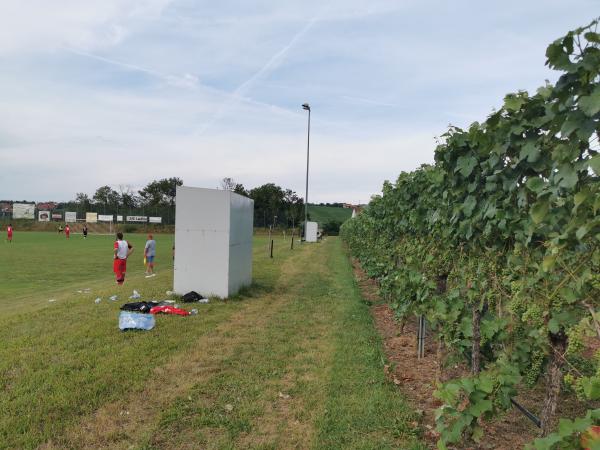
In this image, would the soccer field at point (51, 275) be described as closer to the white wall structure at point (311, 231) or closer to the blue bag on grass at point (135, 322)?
the blue bag on grass at point (135, 322)

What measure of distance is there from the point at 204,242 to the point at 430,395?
7.00 meters

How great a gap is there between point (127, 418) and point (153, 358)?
5.92 feet

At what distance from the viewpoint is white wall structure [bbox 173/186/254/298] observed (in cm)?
1090

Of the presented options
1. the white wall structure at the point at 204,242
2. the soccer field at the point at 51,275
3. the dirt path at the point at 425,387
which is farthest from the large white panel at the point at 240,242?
the dirt path at the point at 425,387

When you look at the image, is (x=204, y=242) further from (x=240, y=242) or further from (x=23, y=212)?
(x=23, y=212)

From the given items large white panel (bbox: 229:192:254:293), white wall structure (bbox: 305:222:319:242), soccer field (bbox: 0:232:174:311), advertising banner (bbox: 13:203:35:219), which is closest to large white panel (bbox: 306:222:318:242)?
white wall structure (bbox: 305:222:319:242)

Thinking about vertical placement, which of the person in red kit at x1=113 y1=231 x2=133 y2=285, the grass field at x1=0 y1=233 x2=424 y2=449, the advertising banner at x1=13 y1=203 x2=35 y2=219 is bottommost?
the grass field at x1=0 y1=233 x2=424 y2=449

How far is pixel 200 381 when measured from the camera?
5.47m

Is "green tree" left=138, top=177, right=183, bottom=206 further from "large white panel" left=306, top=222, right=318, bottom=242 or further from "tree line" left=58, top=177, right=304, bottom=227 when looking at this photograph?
"large white panel" left=306, top=222, right=318, bottom=242

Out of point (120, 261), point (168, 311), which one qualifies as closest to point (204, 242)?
point (168, 311)

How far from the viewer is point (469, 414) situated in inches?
111

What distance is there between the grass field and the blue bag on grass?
7.1 inches

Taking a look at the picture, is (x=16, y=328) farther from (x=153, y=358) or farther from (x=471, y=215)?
(x=471, y=215)

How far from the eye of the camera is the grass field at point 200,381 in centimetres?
413
